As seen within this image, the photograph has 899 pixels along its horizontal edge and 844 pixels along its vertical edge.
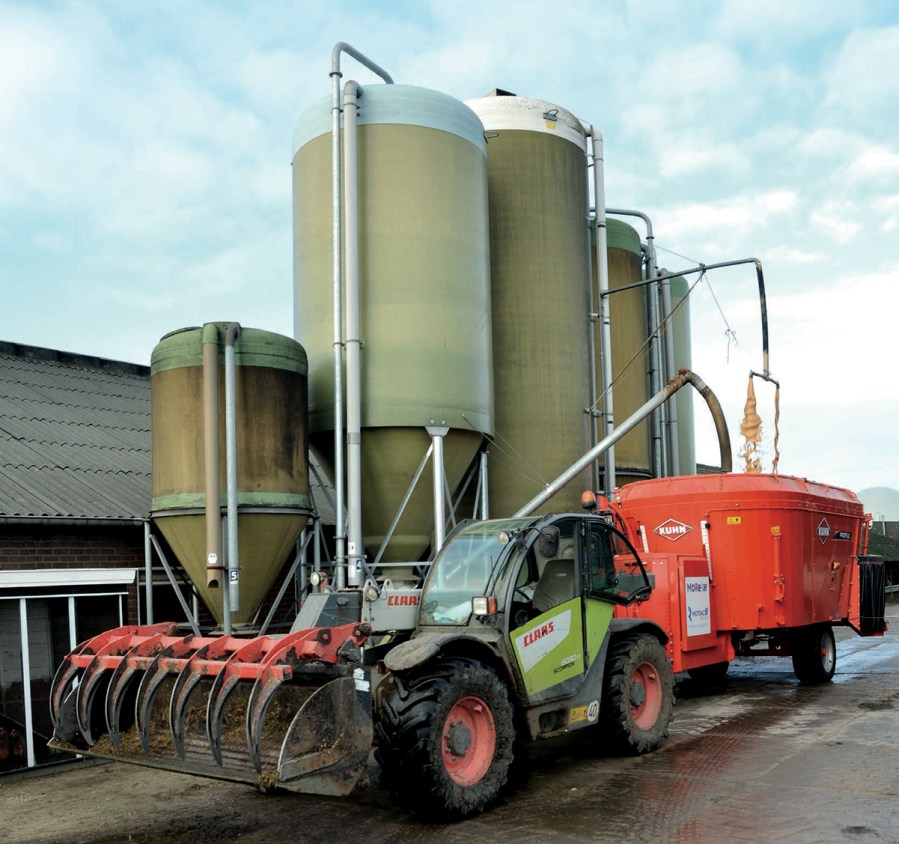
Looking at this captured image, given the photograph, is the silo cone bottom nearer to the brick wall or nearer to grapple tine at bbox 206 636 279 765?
the brick wall

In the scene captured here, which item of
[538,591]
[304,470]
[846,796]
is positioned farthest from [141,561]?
[846,796]

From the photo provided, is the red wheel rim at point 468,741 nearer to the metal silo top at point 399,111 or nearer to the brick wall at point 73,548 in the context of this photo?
the brick wall at point 73,548

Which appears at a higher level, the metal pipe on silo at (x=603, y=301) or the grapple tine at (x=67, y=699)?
the metal pipe on silo at (x=603, y=301)

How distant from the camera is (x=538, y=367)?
50.4ft

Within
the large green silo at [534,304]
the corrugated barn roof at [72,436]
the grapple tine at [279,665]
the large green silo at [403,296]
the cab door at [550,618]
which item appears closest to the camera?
the grapple tine at [279,665]

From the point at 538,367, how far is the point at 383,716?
29.3 ft

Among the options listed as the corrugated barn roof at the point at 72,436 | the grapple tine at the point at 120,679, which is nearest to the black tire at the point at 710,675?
the corrugated barn roof at the point at 72,436

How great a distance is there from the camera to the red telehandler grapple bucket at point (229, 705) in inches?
262

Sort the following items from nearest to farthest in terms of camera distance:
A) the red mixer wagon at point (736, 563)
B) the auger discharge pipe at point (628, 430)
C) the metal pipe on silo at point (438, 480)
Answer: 1. the red mixer wagon at point (736, 563)
2. the metal pipe on silo at point (438, 480)
3. the auger discharge pipe at point (628, 430)

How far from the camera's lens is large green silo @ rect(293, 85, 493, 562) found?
42.2 feet

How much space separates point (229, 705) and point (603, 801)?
118 inches

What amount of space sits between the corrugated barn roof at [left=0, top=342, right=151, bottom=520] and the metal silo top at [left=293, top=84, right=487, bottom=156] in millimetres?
5124

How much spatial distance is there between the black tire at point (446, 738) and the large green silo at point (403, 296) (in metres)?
5.60

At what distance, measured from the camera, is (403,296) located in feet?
42.6
